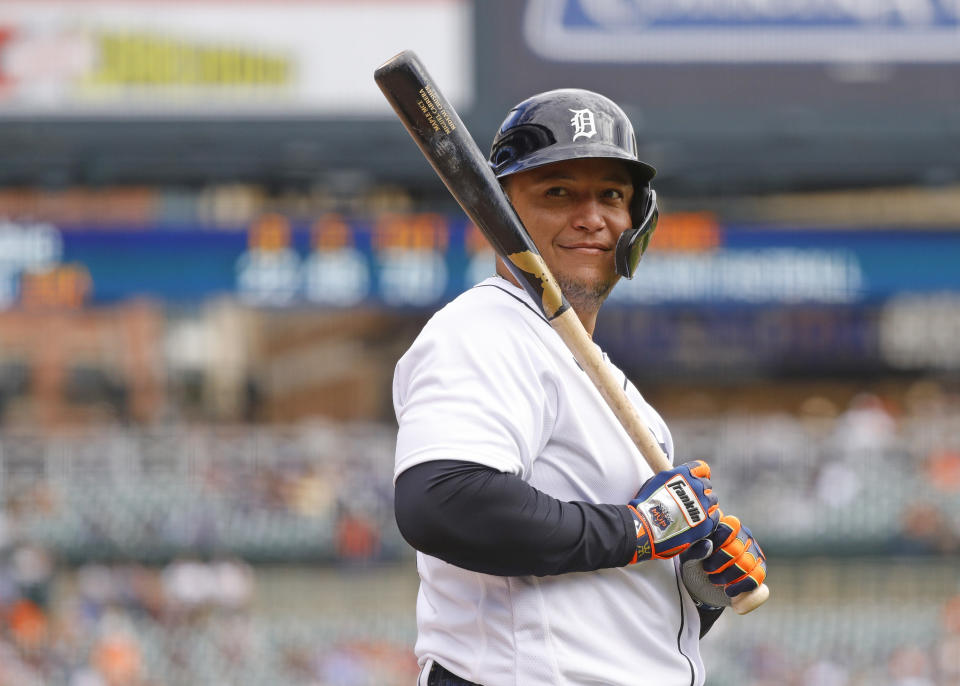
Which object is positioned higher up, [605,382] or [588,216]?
[588,216]

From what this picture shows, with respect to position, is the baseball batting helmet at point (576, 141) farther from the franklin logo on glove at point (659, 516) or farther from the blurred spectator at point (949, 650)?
the blurred spectator at point (949, 650)

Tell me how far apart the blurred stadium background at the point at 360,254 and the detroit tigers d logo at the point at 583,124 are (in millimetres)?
7083

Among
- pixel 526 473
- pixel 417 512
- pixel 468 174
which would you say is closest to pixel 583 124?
pixel 468 174

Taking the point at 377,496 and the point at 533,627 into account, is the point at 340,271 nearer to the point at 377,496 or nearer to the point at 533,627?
the point at 377,496

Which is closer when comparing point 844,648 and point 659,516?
point 659,516

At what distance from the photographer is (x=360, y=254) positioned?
926cm

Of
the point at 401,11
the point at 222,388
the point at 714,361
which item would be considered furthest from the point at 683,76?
the point at 222,388

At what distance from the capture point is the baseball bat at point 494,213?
194 centimetres

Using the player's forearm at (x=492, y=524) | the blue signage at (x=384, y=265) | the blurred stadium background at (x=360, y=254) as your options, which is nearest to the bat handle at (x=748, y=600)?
the player's forearm at (x=492, y=524)

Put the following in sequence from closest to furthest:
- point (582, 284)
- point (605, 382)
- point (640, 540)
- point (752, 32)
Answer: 1. point (640, 540)
2. point (605, 382)
3. point (582, 284)
4. point (752, 32)

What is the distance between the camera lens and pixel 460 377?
5.85 feet

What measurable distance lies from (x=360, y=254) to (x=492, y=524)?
25.0 feet

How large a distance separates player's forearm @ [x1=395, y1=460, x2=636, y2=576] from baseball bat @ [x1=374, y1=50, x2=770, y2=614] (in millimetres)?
207

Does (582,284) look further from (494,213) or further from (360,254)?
(360,254)
